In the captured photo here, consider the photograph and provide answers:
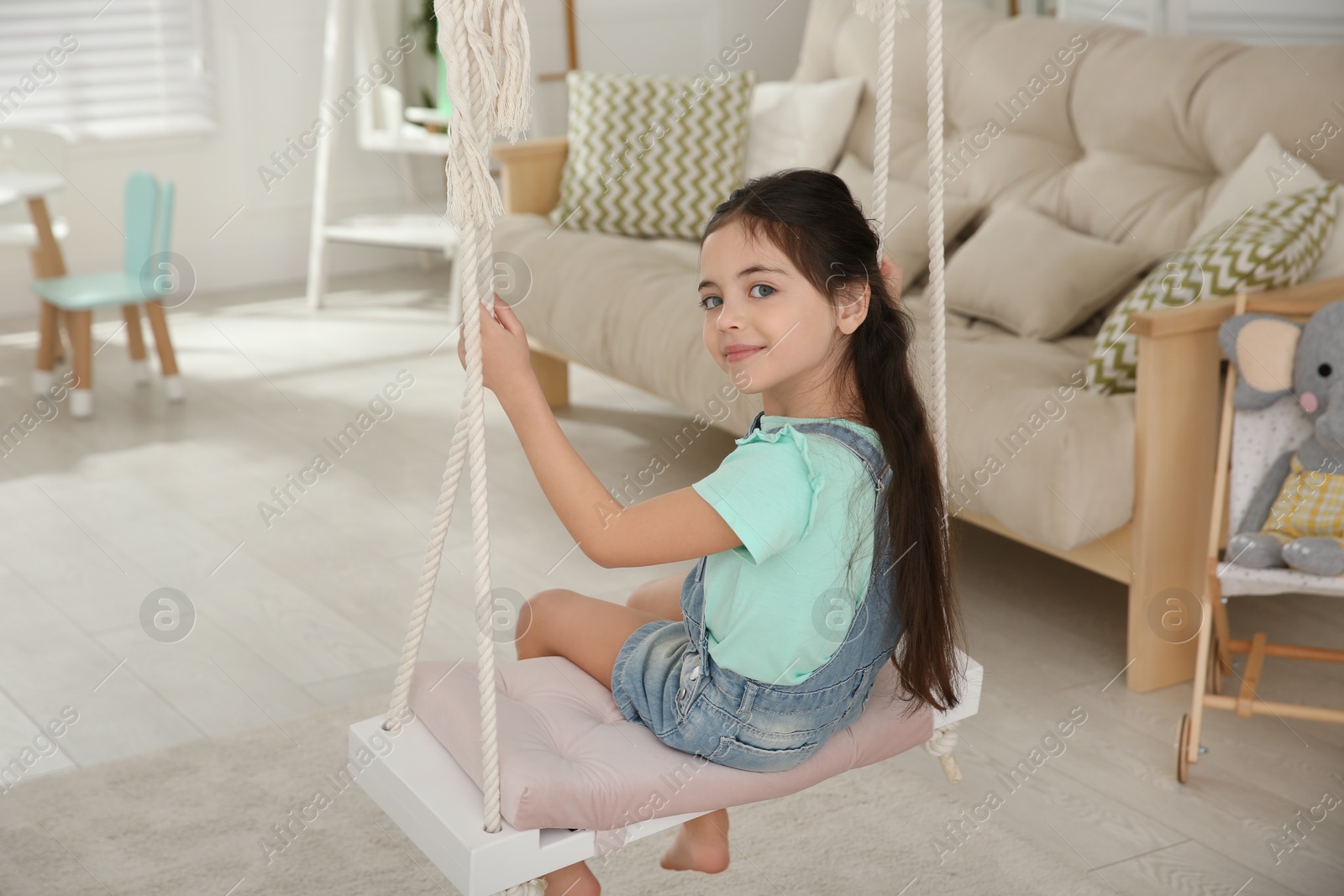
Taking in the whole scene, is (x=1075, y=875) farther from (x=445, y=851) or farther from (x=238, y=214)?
(x=238, y=214)

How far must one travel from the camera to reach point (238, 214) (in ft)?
16.4

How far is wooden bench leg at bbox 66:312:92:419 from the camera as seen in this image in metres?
3.54

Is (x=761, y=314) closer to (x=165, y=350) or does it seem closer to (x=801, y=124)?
(x=801, y=124)

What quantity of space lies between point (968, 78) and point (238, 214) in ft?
9.50

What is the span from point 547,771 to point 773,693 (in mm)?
225

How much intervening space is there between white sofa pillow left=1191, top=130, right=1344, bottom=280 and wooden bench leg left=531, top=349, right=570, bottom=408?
1.70 meters

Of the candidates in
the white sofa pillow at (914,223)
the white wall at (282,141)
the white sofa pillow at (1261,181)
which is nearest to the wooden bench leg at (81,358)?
the white wall at (282,141)

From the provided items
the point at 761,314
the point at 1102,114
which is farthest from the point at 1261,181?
the point at 761,314

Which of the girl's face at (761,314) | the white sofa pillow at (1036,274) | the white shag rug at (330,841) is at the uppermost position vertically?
the girl's face at (761,314)

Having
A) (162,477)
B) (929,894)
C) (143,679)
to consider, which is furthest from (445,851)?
(162,477)

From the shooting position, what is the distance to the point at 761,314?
1.22 metres

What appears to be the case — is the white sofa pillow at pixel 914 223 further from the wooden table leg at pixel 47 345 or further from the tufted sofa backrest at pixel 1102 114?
the wooden table leg at pixel 47 345

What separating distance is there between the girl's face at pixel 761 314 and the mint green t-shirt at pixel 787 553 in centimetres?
6

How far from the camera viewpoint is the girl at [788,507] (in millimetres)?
1165
